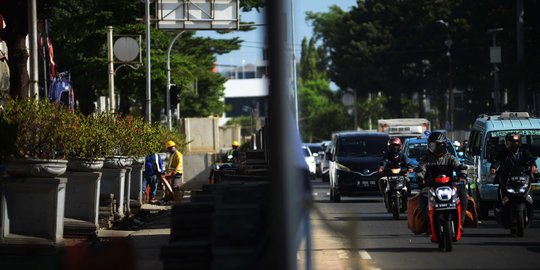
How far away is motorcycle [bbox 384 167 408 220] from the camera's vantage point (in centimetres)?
2411

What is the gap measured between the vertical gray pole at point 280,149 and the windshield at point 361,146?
83.0 ft

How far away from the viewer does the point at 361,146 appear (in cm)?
3294

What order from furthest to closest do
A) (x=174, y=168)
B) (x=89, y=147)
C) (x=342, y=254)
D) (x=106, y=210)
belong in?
(x=174, y=168), (x=106, y=210), (x=89, y=147), (x=342, y=254)

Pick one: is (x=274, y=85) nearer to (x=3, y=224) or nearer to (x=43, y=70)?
(x=3, y=224)

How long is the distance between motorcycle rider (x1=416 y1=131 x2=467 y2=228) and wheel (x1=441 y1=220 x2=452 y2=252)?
0.47 meters

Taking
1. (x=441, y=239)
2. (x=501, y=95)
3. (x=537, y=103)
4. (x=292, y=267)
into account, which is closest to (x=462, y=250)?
(x=441, y=239)

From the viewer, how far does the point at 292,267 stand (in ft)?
24.1

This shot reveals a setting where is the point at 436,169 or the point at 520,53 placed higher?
the point at 520,53

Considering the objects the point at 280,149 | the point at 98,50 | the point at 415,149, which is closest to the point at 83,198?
the point at 280,149

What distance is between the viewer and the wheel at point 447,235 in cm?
1611

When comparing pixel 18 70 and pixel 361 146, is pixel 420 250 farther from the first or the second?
pixel 361 146

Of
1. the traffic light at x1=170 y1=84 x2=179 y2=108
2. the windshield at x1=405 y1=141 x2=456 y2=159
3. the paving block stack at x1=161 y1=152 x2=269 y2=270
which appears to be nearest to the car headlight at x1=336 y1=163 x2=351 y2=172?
the windshield at x1=405 y1=141 x2=456 y2=159

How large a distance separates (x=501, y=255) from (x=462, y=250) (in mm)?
892

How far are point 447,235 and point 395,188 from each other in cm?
807
